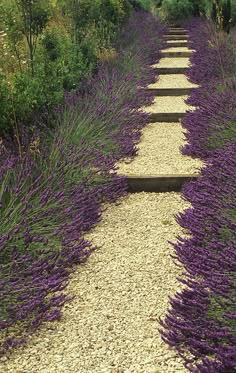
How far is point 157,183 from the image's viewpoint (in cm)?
496

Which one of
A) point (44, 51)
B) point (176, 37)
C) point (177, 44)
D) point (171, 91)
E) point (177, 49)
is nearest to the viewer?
point (44, 51)

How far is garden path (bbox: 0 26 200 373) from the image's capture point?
8.43 ft

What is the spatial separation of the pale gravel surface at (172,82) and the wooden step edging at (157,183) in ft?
15.5

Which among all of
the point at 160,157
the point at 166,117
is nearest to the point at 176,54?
the point at 166,117

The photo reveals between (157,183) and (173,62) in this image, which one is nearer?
(157,183)

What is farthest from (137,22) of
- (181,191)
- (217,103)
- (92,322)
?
(92,322)

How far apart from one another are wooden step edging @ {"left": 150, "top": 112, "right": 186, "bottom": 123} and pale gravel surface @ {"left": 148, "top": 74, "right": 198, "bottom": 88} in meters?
2.08

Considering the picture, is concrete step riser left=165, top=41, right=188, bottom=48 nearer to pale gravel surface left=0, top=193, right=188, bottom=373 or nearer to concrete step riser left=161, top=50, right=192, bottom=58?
concrete step riser left=161, top=50, right=192, bottom=58

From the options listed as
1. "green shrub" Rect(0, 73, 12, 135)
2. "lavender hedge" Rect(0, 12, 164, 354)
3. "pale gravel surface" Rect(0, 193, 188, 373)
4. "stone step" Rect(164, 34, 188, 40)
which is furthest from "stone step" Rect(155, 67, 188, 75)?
"pale gravel surface" Rect(0, 193, 188, 373)

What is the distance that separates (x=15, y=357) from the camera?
103 inches

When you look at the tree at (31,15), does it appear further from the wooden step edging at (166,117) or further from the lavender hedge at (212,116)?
the lavender hedge at (212,116)

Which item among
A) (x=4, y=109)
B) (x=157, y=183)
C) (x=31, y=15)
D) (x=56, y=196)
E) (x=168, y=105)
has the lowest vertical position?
(x=168, y=105)

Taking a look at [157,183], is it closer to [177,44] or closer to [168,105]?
[168,105]

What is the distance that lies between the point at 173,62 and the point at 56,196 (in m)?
9.14
